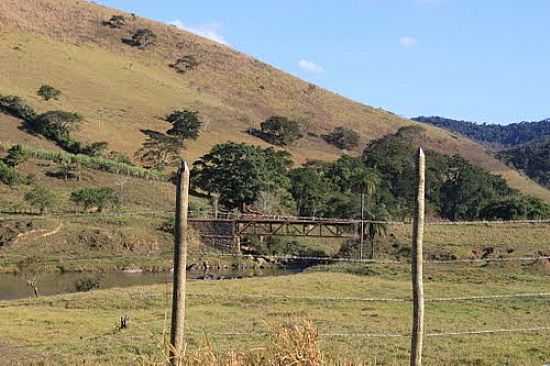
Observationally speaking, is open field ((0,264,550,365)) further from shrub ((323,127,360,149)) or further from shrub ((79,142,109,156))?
shrub ((323,127,360,149))

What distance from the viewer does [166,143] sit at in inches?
3831

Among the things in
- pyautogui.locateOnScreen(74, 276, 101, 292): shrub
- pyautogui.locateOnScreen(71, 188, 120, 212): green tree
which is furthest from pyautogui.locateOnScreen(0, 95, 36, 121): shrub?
pyautogui.locateOnScreen(74, 276, 101, 292): shrub

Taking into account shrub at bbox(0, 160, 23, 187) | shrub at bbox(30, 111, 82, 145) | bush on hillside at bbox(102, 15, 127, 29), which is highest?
bush on hillside at bbox(102, 15, 127, 29)

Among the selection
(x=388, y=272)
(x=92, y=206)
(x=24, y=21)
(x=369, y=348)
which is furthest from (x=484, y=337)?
(x=24, y=21)

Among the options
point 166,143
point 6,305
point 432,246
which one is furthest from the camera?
point 166,143

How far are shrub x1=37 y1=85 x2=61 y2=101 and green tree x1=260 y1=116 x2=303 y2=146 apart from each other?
2951cm

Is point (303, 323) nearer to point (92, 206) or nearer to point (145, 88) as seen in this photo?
point (92, 206)

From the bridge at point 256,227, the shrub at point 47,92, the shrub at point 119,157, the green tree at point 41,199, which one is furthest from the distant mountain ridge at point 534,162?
the green tree at point 41,199

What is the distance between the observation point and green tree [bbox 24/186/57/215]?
62812 mm

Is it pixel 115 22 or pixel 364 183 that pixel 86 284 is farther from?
pixel 115 22

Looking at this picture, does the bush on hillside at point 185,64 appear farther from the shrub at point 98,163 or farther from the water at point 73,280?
the water at point 73,280

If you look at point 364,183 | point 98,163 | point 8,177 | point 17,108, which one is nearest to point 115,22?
point 17,108

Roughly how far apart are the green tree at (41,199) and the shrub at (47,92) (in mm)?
38814

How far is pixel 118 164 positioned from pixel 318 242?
23209 mm
